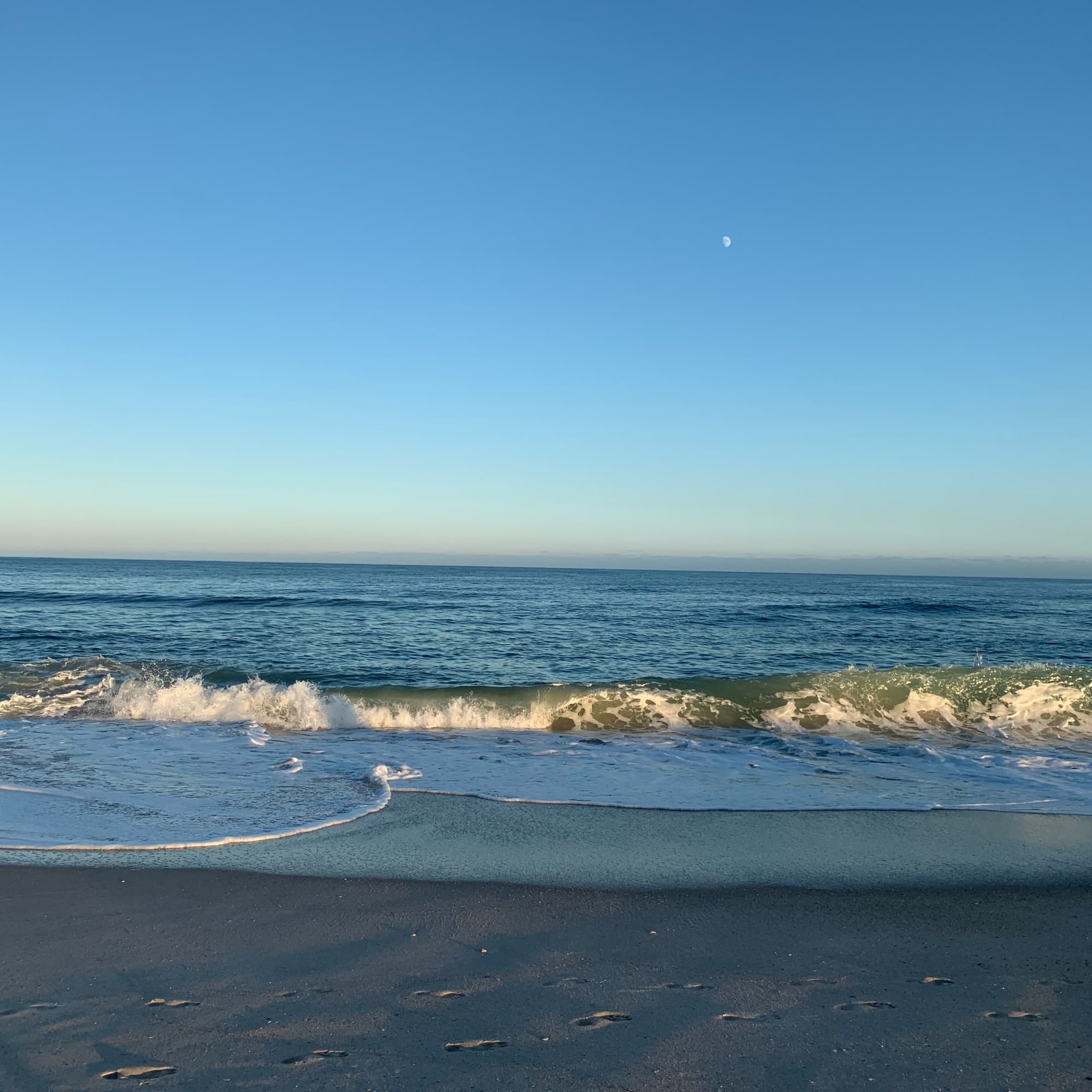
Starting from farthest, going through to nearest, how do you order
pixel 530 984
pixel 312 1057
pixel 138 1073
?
pixel 530 984
pixel 312 1057
pixel 138 1073

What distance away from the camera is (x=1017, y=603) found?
45.2m

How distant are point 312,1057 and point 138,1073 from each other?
2.07 feet

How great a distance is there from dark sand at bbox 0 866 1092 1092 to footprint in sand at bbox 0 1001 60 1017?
15 millimetres

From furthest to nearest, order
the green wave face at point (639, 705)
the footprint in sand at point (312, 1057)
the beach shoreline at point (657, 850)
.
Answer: the green wave face at point (639, 705) < the beach shoreline at point (657, 850) < the footprint in sand at point (312, 1057)

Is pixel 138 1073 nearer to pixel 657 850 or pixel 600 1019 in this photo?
pixel 600 1019

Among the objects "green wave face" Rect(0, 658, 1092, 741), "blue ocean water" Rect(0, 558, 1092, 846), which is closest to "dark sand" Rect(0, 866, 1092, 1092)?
"blue ocean water" Rect(0, 558, 1092, 846)

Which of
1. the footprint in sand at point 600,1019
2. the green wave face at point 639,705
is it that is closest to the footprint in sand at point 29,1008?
the footprint in sand at point 600,1019

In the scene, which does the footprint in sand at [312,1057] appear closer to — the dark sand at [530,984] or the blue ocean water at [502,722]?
the dark sand at [530,984]

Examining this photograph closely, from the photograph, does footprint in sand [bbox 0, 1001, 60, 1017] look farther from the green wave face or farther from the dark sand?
the green wave face

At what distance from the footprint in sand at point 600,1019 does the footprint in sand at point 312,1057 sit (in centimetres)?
98

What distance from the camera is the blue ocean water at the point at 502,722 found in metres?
7.53

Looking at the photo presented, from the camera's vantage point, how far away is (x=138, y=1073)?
2.98 metres

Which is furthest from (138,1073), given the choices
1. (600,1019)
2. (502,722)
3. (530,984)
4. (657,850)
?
(502,722)

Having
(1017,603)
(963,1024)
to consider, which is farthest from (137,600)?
(1017,603)
